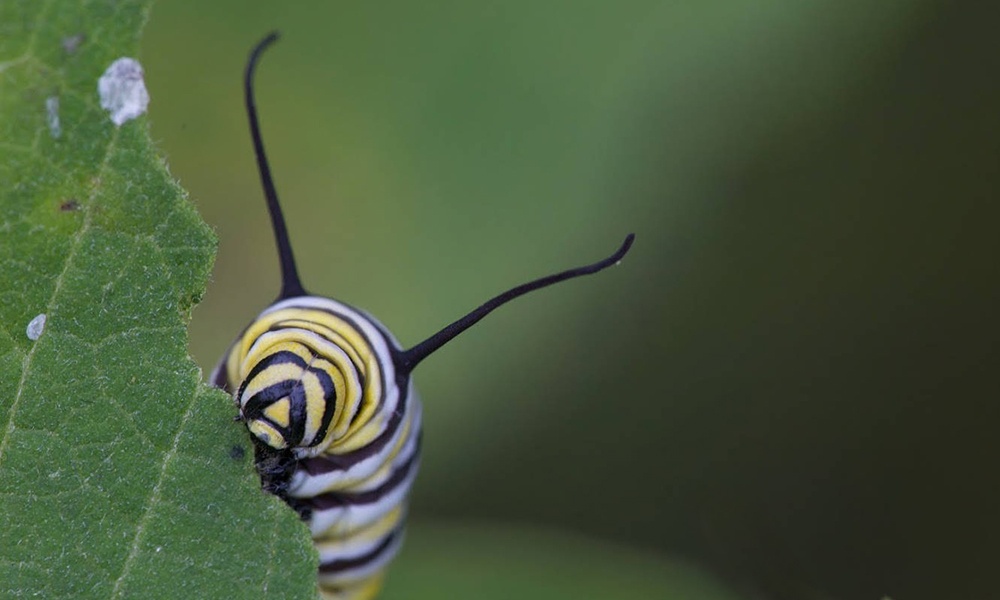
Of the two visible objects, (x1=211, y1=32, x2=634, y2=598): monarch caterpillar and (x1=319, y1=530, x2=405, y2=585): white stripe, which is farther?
(x1=319, y1=530, x2=405, y2=585): white stripe

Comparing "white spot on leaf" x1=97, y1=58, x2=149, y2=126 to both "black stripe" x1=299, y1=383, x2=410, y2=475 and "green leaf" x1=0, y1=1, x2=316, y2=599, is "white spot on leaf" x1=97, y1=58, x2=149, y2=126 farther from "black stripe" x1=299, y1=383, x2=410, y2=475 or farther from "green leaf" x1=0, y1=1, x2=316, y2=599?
"black stripe" x1=299, y1=383, x2=410, y2=475

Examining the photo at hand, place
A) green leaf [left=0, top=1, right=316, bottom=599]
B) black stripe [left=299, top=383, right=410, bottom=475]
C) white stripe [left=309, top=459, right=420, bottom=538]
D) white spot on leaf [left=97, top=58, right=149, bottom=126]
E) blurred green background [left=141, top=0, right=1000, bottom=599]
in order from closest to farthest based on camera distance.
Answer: green leaf [left=0, top=1, right=316, bottom=599], white spot on leaf [left=97, top=58, right=149, bottom=126], black stripe [left=299, top=383, right=410, bottom=475], white stripe [left=309, top=459, right=420, bottom=538], blurred green background [left=141, top=0, right=1000, bottom=599]

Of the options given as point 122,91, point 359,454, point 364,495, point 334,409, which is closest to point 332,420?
point 334,409

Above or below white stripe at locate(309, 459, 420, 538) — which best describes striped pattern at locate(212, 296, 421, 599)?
above

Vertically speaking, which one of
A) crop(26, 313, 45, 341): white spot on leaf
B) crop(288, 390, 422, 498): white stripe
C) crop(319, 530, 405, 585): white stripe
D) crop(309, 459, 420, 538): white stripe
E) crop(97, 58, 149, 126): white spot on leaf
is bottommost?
crop(319, 530, 405, 585): white stripe

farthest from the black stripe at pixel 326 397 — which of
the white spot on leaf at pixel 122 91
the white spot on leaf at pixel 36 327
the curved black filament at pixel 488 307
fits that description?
the white spot on leaf at pixel 122 91

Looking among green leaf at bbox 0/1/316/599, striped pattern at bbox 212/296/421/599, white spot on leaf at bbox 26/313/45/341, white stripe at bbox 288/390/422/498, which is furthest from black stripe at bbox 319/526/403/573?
white spot on leaf at bbox 26/313/45/341

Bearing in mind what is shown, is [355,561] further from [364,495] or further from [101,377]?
[101,377]
